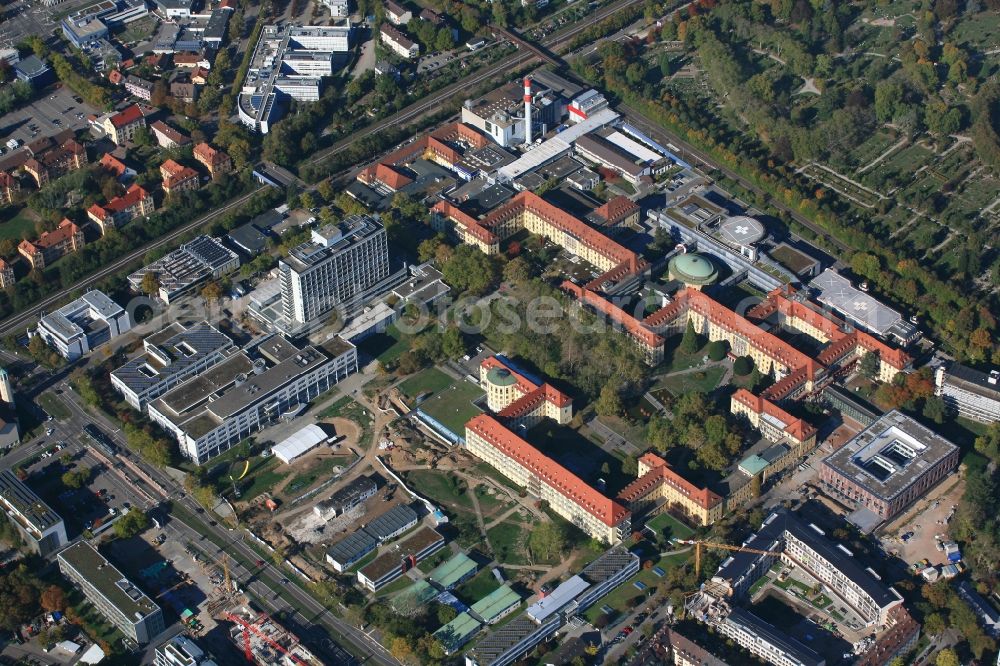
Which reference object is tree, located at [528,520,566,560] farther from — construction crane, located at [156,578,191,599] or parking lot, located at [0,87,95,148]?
parking lot, located at [0,87,95,148]

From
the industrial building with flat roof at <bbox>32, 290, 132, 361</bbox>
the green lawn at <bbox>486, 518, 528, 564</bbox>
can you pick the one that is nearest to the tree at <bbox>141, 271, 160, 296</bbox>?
the industrial building with flat roof at <bbox>32, 290, 132, 361</bbox>

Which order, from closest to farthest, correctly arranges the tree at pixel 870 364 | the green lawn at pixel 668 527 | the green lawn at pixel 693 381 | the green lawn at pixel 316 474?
the green lawn at pixel 668 527
the green lawn at pixel 316 474
the tree at pixel 870 364
the green lawn at pixel 693 381

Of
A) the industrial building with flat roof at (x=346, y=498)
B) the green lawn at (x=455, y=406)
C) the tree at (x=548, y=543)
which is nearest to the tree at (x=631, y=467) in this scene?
the tree at (x=548, y=543)

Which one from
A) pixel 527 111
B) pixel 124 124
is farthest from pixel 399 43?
pixel 124 124

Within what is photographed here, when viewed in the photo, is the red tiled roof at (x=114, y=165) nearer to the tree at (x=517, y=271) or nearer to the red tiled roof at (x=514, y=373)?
the tree at (x=517, y=271)

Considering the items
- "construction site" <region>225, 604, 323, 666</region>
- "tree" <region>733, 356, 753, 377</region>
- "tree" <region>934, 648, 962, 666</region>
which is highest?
"tree" <region>733, 356, 753, 377</region>

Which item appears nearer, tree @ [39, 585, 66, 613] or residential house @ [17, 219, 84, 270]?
tree @ [39, 585, 66, 613]

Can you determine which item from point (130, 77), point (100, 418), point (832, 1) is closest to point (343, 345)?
point (100, 418)

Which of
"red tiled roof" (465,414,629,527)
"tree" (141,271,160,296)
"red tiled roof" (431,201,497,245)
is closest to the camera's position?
"red tiled roof" (465,414,629,527)
